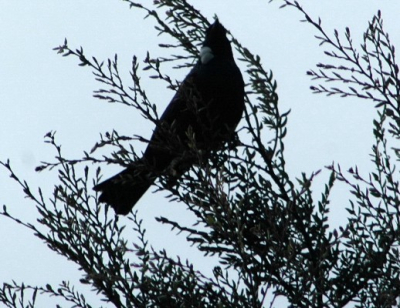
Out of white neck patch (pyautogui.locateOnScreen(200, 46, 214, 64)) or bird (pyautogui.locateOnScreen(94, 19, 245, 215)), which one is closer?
bird (pyautogui.locateOnScreen(94, 19, 245, 215))

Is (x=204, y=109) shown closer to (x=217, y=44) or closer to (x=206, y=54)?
(x=206, y=54)

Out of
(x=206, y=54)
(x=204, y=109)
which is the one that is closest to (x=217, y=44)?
(x=206, y=54)

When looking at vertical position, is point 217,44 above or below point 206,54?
above

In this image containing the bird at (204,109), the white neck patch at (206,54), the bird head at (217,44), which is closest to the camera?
the bird at (204,109)


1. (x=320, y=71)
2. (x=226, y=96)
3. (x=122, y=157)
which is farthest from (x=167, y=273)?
(x=226, y=96)

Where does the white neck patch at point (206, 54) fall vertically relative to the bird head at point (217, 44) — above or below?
below

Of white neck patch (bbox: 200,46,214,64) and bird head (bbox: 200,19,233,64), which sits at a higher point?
bird head (bbox: 200,19,233,64)

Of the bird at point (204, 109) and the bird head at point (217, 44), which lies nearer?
the bird at point (204, 109)

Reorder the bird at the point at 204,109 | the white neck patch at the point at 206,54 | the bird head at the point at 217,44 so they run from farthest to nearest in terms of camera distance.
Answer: the bird head at the point at 217,44 < the white neck patch at the point at 206,54 < the bird at the point at 204,109

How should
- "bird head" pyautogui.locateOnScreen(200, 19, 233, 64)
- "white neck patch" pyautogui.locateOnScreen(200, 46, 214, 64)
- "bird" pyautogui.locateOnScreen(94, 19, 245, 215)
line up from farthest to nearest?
"bird head" pyautogui.locateOnScreen(200, 19, 233, 64)
"white neck patch" pyautogui.locateOnScreen(200, 46, 214, 64)
"bird" pyautogui.locateOnScreen(94, 19, 245, 215)

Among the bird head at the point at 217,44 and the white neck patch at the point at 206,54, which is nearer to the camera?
the white neck patch at the point at 206,54

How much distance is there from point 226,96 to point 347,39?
1.37m

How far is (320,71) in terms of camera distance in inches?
102

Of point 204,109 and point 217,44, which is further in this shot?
point 217,44
